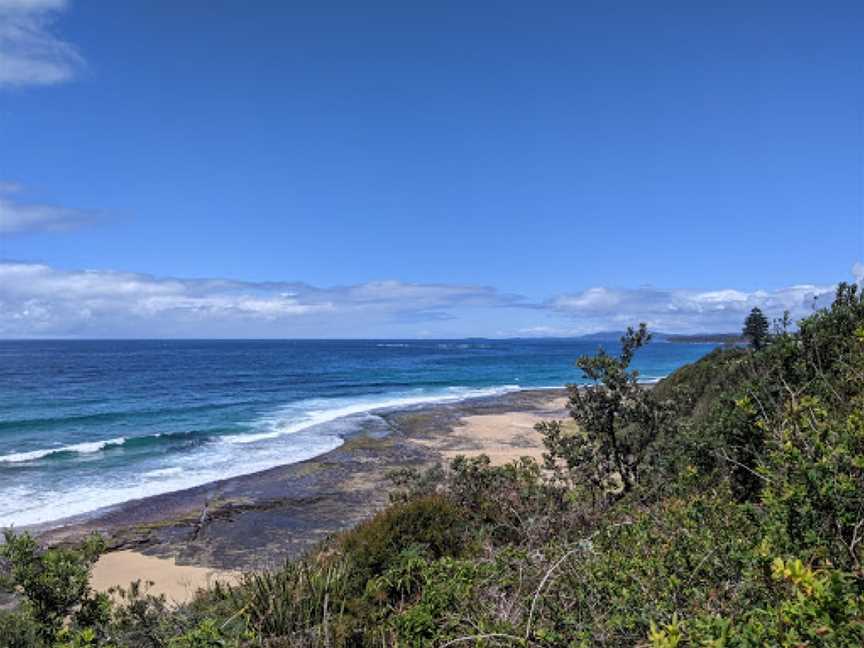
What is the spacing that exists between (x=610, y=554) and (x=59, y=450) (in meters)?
27.5

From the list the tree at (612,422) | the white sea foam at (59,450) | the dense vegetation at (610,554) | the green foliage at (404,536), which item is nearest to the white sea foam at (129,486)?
the white sea foam at (59,450)

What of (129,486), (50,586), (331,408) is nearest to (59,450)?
(129,486)

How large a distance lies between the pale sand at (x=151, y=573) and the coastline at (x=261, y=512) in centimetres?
3

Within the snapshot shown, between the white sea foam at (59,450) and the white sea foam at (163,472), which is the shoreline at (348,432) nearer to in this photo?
the white sea foam at (163,472)

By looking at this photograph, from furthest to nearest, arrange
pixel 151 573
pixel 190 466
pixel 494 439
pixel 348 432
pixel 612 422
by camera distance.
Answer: pixel 348 432 < pixel 494 439 < pixel 190 466 < pixel 151 573 < pixel 612 422

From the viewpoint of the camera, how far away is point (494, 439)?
99.0 ft

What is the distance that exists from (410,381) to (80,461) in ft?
133

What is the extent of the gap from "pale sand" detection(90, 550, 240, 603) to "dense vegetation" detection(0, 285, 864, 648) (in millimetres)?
4947

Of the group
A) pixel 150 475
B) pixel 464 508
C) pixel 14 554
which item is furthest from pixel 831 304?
pixel 150 475

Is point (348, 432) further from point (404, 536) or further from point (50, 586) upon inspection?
point (50, 586)

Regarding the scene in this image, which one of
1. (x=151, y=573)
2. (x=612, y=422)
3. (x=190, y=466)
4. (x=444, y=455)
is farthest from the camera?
(x=444, y=455)

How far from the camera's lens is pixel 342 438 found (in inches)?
1172

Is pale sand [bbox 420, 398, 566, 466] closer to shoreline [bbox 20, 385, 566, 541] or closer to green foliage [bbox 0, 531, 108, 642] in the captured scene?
shoreline [bbox 20, 385, 566, 541]

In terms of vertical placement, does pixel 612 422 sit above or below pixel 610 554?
above
